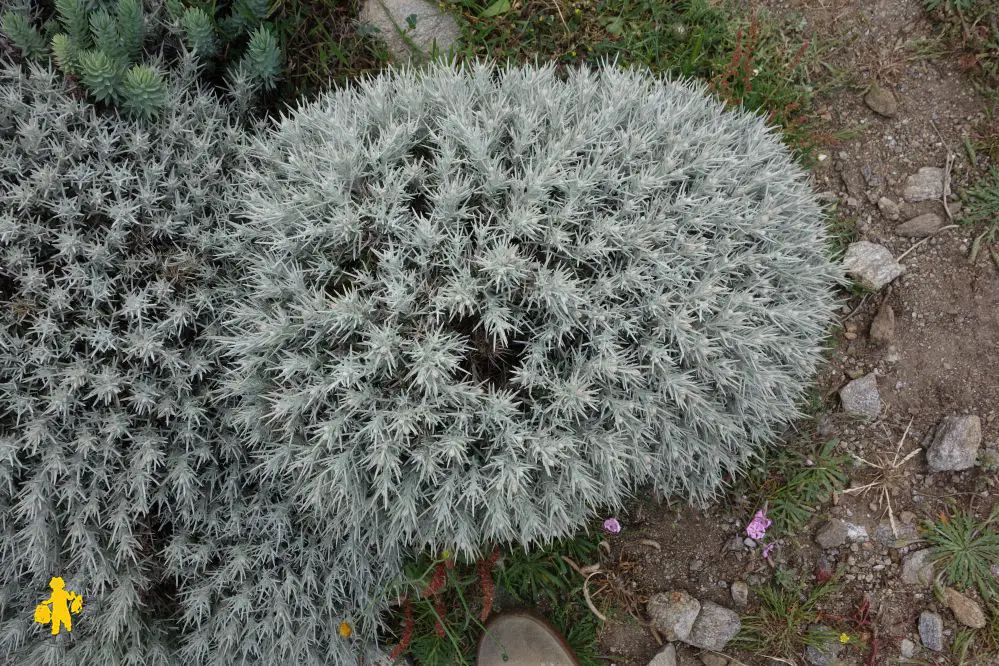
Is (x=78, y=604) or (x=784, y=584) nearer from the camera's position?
(x=78, y=604)

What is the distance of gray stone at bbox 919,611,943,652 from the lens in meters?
2.90

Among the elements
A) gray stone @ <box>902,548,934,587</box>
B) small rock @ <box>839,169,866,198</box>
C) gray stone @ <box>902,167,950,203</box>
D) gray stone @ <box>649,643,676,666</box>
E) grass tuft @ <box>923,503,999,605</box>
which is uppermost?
gray stone @ <box>902,167,950,203</box>

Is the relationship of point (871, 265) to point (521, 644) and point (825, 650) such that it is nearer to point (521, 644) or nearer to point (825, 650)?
point (825, 650)

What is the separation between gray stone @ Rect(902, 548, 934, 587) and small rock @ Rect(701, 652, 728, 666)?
2.92 ft

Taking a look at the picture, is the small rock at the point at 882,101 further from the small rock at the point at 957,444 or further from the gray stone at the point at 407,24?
the gray stone at the point at 407,24

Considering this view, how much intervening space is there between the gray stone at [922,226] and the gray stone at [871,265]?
0.14 m

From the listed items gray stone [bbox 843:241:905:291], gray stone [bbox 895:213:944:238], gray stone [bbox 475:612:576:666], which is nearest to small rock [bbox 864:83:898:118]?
gray stone [bbox 895:213:944:238]

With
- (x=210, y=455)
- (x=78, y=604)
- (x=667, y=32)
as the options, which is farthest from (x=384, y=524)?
(x=667, y=32)

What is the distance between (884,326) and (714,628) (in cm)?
162

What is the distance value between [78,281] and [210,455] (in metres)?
0.76

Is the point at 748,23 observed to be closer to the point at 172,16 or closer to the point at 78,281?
the point at 172,16

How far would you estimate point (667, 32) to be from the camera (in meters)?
3.23

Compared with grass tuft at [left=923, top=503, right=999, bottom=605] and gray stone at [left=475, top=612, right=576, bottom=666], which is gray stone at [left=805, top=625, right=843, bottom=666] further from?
gray stone at [left=475, top=612, right=576, bottom=666]

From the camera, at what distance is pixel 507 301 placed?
6.86 ft
